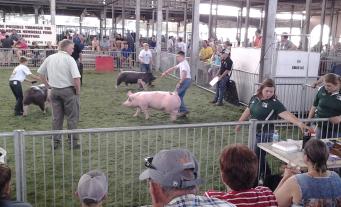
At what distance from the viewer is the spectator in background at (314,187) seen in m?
3.04

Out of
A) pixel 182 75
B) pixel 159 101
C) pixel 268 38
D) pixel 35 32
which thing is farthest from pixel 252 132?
pixel 35 32

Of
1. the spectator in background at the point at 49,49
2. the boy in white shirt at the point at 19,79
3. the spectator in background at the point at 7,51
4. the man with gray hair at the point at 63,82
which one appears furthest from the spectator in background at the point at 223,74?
the spectator in background at the point at 7,51

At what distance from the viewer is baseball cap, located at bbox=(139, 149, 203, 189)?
1868 mm

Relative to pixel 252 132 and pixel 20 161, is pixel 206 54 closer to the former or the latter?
pixel 252 132

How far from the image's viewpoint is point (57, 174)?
5754 millimetres

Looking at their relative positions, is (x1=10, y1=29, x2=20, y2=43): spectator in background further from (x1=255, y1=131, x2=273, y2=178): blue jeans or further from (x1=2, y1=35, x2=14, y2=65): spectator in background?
(x1=255, y1=131, x2=273, y2=178): blue jeans

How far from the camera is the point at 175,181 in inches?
73.2

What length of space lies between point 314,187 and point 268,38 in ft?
22.0

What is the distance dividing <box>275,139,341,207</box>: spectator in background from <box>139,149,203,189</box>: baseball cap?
56.1 inches

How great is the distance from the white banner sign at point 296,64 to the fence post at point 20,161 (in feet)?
25.2

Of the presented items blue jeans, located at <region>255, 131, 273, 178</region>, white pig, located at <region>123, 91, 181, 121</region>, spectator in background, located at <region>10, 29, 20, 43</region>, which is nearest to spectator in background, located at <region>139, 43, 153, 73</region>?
white pig, located at <region>123, 91, 181, 121</region>

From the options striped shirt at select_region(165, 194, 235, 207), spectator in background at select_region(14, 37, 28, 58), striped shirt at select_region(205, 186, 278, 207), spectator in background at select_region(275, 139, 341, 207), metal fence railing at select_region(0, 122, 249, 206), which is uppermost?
spectator in background at select_region(14, 37, 28, 58)

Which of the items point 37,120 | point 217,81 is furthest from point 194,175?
point 217,81

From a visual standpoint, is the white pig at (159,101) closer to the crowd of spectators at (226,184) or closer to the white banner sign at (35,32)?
the crowd of spectators at (226,184)
